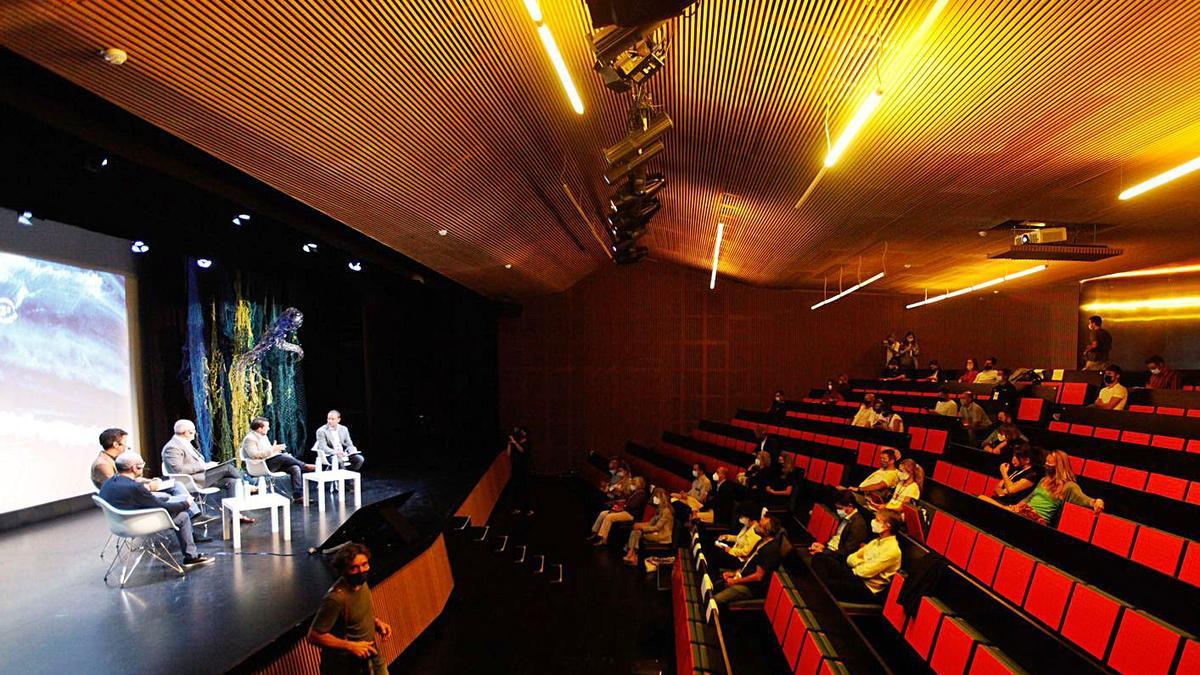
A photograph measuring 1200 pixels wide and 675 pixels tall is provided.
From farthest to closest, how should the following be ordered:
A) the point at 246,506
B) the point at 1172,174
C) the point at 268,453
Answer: the point at 268,453
the point at 246,506
the point at 1172,174

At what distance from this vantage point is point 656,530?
6.25m

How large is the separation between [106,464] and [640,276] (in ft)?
30.2

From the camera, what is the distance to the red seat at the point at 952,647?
2396 mm

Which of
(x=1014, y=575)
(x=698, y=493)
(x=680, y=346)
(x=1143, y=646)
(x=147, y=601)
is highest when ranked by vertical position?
(x=680, y=346)

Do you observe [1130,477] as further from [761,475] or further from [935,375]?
[935,375]

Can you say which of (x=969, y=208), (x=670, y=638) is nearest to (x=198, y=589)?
(x=670, y=638)

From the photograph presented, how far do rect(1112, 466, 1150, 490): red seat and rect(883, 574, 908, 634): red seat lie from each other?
2.22 m

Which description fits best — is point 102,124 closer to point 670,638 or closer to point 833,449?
point 670,638

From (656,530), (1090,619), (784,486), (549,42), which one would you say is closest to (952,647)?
(1090,619)

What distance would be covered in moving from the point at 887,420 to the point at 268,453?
6470 mm

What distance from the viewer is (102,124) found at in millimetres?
3143

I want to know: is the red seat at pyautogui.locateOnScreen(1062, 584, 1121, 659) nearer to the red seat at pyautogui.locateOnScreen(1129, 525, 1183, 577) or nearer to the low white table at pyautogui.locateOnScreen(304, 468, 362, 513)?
the red seat at pyautogui.locateOnScreen(1129, 525, 1183, 577)

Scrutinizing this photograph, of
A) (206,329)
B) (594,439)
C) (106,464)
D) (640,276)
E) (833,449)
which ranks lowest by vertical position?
(594,439)

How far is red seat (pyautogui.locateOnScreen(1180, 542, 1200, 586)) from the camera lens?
2869mm
